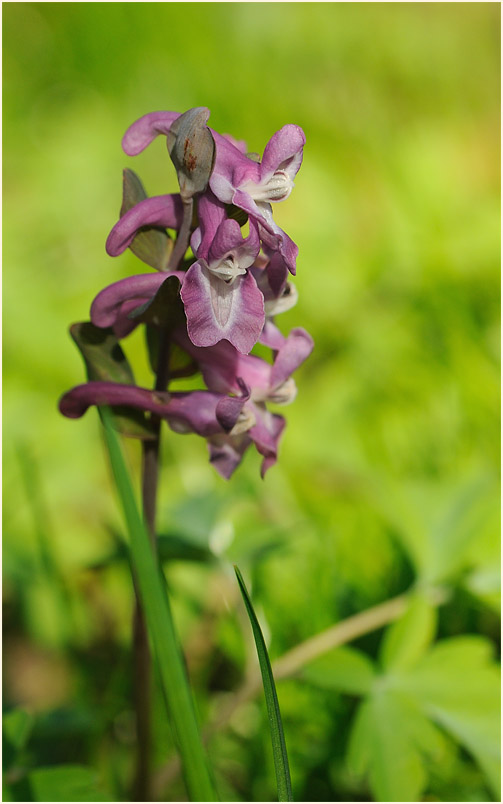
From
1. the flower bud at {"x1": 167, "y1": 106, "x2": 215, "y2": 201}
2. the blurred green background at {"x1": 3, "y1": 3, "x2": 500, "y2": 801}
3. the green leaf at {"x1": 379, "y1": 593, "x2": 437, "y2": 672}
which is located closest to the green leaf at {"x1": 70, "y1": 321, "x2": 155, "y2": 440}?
the flower bud at {"x1": 167, "y1": 106, "x2": 215, "y2": 201}

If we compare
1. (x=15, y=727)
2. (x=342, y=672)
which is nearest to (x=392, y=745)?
(x=342, y=672)

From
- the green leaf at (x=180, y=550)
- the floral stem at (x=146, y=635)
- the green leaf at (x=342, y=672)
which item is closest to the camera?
the floral stem at (x=146, y=635)

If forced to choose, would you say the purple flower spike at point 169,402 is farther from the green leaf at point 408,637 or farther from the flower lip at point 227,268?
the green leaf at point 408,637

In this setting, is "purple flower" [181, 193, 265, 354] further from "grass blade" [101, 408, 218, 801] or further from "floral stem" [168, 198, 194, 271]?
"grass blade" [101, 408, 218, 801]

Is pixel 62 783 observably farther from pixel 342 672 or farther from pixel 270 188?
pixel 270 188

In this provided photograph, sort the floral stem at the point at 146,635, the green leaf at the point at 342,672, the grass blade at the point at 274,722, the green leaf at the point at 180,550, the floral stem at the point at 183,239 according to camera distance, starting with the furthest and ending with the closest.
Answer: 1. the green leaf at the point at 180,550
2. the green leaf at the point at 342,672
3. the floral stem at the point at 146,635
4. the floral stem at the point at 183,239
5. the grass blade at the point at 274,722

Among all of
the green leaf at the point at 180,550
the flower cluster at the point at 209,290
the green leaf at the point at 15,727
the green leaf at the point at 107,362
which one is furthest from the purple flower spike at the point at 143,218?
the green leaf at the point at 15,727

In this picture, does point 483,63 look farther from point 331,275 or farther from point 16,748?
point 16,748
